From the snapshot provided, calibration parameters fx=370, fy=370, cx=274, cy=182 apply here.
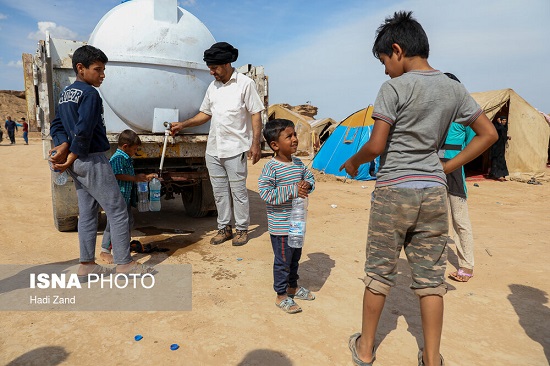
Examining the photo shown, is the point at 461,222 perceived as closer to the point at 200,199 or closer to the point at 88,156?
the point at 88,156

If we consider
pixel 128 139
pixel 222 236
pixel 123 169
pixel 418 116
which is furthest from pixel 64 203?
pixel 418 116

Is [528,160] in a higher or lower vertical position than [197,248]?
higher

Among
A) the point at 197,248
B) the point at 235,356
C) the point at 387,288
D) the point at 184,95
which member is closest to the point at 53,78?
the point at 184,95

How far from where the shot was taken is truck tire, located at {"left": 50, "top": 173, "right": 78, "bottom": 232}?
14.3ft

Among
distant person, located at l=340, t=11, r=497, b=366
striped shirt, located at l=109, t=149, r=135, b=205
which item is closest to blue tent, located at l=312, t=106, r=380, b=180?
striped shirt, located at l=109, t=149, r=135, b=205

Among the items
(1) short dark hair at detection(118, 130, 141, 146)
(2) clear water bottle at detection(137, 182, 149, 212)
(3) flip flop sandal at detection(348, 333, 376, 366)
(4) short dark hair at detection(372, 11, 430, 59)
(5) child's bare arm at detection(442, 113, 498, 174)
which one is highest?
(4) short dark hair at detection(372, 11, 430, 59)

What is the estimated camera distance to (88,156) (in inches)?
117

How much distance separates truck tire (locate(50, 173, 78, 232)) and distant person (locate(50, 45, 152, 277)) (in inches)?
59.4

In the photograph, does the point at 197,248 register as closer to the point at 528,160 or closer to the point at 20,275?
the point at 20,275

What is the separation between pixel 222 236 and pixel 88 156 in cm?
182

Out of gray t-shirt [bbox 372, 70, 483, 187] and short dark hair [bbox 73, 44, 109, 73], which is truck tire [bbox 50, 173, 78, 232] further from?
gray t-shirt [bbox 372, 70, 483, 187]

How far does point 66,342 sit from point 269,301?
1373mm

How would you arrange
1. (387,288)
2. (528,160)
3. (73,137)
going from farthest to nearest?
(528,160)
(73,137)
(387,288)

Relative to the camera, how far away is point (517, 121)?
11594 mm
